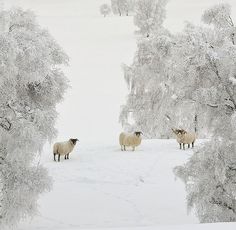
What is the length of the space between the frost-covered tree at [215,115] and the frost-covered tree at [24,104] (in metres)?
3.14

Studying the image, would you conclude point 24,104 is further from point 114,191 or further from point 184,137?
point 184,137

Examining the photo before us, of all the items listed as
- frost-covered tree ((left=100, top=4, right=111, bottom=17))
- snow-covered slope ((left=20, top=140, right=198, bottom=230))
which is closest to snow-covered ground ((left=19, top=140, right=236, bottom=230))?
snow-covered slope ((left=20, top=140, right=198, bottom=230))

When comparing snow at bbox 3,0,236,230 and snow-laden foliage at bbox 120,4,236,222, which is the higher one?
snow-laden foliage at bbox 120,4,236,222

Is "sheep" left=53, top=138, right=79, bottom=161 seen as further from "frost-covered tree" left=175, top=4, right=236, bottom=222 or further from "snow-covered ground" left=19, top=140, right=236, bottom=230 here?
"frost-covered tree" left=175, top=4, right=236, bottom=222

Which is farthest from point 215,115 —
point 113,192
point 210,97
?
point 113,192

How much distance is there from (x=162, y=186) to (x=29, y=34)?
315 inches

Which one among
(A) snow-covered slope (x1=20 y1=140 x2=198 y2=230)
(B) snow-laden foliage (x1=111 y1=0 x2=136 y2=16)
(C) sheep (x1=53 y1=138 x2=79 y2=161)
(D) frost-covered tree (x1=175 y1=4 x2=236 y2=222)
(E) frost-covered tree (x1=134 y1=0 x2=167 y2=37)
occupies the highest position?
(B) snow-laden foliage (x1=111 y1=0 x2=136 y2=16)

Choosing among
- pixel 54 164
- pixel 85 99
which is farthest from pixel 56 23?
pixel 54 164

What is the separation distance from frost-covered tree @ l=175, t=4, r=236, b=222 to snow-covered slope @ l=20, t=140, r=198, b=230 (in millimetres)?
1902

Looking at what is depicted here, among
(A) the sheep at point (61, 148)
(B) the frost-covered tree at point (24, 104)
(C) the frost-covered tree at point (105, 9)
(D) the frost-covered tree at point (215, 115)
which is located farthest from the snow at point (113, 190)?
(C) the frost-covered tree at point (105, 9)

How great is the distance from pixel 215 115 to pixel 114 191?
5.69 meters

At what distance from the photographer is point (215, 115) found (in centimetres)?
1102

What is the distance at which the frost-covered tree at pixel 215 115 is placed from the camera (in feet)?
33.9

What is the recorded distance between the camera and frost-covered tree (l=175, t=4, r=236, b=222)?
33.9 feet
